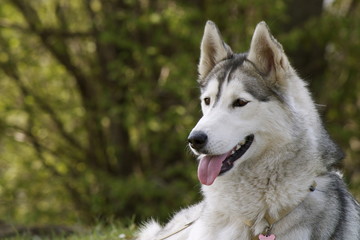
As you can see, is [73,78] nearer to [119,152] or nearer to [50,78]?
[50,78]

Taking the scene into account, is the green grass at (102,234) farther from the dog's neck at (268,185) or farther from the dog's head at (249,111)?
the dog's head at (249,111)

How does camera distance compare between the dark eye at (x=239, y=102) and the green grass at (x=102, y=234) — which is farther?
the green grass at (x=102, y=234)

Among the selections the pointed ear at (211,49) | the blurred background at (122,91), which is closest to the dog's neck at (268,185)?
the pointed ear at (211,49)

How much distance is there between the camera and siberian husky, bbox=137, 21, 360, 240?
4.02 meters

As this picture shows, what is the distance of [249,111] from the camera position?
4.13 meters

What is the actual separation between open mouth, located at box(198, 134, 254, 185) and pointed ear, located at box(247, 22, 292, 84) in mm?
503

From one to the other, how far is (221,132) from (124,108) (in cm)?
819

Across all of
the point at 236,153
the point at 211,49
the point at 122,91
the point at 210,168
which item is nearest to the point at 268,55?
the point at 211,49

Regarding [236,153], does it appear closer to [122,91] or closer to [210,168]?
[210,168]

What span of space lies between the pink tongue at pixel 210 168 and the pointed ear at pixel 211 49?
37.4 inches

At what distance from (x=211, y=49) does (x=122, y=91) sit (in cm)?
825

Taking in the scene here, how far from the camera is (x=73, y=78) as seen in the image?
14242 millimetres

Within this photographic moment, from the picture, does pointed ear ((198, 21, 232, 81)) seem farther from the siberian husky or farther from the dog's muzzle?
the dog's muzzle

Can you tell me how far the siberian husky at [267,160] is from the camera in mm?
4023
